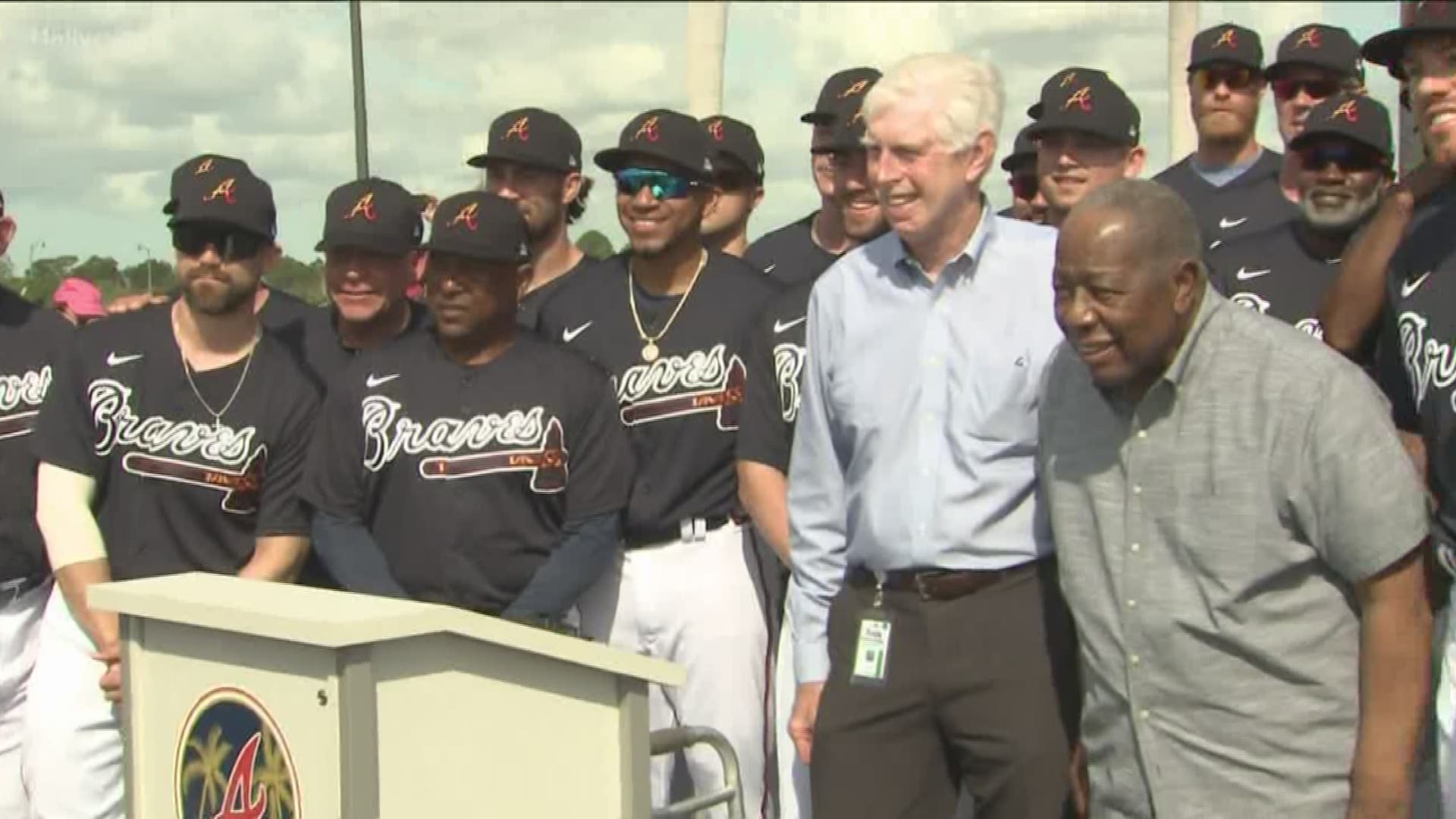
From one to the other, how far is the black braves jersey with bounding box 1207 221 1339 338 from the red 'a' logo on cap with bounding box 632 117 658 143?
65.2 inches

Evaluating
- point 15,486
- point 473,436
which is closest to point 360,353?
point 473,436

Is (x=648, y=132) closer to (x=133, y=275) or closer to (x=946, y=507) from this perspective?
(x=946, y=507)

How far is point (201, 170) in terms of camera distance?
5430 millimetres

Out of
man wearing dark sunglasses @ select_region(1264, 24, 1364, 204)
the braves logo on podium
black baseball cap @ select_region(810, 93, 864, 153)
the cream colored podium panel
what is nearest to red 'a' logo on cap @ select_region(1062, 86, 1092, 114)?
black baseball cap @ select_region(810, 93, 864, 153)

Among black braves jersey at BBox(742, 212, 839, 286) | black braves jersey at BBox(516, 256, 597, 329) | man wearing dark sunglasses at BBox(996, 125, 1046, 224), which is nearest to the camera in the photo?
black braves jersey at BBox(516, 256, 597, 329)

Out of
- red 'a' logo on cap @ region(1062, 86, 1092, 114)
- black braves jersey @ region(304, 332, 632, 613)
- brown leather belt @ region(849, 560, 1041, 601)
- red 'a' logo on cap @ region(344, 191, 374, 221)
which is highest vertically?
red 'a' logo on cap @ region(1062, 86, 1092, 114)

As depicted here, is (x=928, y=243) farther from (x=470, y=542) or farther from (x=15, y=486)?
(x=15, y=486)

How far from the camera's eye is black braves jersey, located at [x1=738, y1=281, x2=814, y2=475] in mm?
5008

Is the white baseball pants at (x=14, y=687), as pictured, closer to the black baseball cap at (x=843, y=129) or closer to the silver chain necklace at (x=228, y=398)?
the silver chain necklace at (x=228, y=398)

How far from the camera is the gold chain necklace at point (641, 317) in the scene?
555cm

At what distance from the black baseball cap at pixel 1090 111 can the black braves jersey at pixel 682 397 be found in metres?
1.12

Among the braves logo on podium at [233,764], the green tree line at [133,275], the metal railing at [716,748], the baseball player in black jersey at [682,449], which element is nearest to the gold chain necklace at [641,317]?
the baseball player in black jersey at [682,449]

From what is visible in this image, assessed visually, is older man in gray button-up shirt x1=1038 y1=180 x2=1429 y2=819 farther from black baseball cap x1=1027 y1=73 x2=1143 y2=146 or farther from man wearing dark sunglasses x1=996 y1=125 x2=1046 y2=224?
man wearing dark sunglasses x1=996 y1=125 x2=1046 y2=224

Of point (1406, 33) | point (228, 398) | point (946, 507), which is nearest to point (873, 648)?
point (946, 507)
